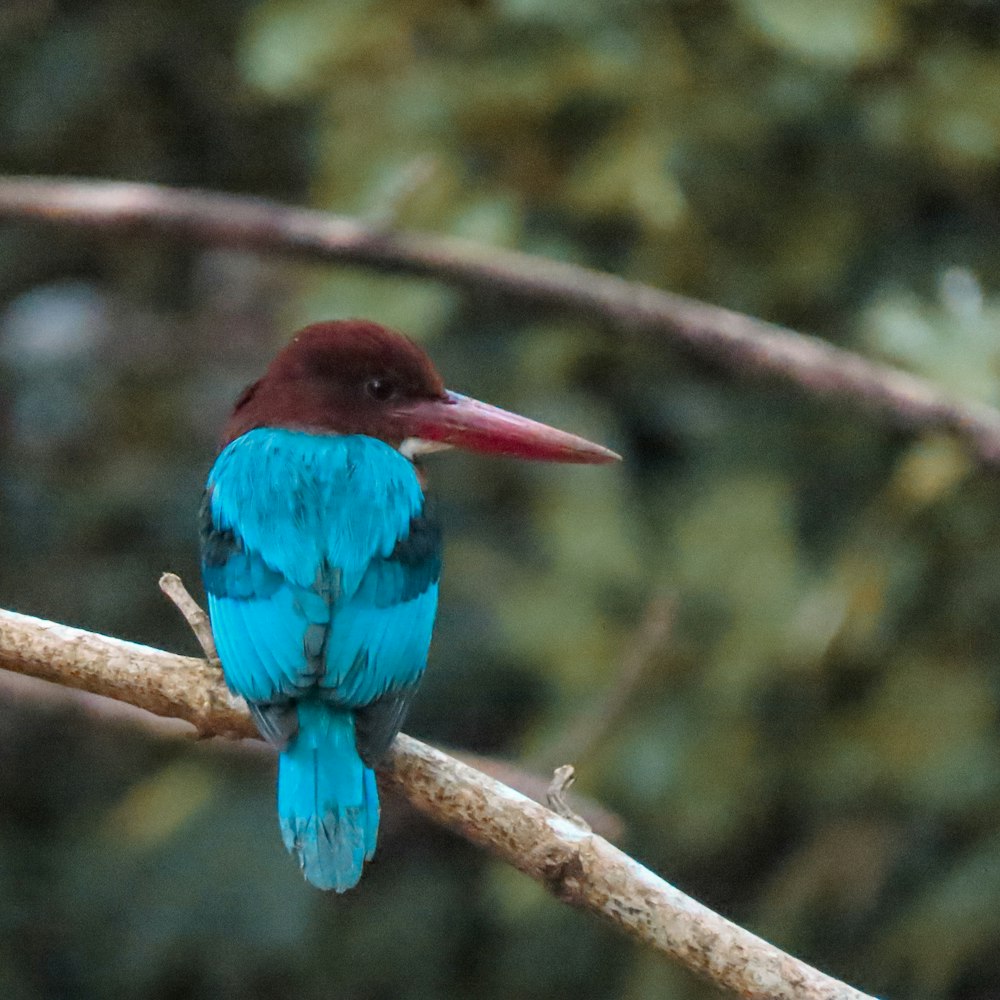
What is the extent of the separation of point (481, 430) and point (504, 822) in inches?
38.9

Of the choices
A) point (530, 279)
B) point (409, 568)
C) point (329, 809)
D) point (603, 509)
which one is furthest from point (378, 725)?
point (530, 279)

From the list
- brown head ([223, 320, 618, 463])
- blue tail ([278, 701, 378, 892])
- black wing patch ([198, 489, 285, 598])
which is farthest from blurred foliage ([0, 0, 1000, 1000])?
blue tail ([278, 701, 378, 892])

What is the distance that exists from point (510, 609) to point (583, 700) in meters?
0.22

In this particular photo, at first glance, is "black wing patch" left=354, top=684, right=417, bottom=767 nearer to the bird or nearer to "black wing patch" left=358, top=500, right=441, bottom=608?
the bird

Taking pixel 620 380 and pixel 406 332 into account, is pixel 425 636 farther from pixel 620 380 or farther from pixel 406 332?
pixel 620 380

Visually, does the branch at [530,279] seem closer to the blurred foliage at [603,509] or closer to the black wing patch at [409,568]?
the blurred foliage at [603,509]

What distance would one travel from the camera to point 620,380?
3.79 m

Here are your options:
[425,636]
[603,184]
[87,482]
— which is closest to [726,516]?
[603,184]

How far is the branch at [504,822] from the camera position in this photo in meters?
1.80

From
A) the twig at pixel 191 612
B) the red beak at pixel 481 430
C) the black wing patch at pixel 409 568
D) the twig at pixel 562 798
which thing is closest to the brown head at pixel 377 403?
the red beak at pixel 481 430

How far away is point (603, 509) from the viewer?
10.7 ft

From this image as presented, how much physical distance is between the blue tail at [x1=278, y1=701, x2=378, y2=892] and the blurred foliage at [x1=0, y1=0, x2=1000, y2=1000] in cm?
107

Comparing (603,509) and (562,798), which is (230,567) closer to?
(562,798)

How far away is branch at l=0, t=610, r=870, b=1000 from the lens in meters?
1.80
